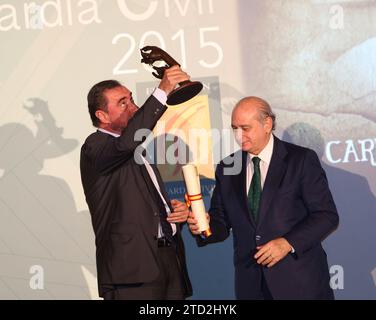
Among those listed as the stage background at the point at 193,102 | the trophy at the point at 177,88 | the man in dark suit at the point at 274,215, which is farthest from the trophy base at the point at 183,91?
the stage background at the point at 193,102

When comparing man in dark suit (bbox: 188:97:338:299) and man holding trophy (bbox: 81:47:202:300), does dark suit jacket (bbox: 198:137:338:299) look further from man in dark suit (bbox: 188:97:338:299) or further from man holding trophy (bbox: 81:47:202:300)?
man holding trophy (bbox: 81:47:202:300)

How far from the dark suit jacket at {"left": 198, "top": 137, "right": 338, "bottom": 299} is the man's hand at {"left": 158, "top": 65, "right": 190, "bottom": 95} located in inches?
25.5

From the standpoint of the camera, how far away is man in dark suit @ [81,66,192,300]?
12.2 ft

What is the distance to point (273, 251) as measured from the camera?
3.51 metres

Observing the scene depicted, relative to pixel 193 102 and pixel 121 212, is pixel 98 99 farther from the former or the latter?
pixel 193 102

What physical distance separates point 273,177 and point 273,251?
0.44 meters

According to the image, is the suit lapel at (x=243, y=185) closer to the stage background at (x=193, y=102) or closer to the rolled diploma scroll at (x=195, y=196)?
the rolled diploma scroll at (x=195, y=196)

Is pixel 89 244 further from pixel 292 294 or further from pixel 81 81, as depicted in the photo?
pixel 292 294

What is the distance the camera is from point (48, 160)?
15.5 ft

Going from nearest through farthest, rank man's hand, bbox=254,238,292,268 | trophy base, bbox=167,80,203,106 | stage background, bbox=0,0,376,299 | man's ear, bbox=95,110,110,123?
man's hand, bbox=254,238,292,268, trophy base, bbox=167,80,203,106, man's ear, bbox=95,110,110,123, stage background, bbox=0,0,376,299

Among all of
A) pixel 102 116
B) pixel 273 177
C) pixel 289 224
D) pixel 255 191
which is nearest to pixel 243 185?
pixel 255 191

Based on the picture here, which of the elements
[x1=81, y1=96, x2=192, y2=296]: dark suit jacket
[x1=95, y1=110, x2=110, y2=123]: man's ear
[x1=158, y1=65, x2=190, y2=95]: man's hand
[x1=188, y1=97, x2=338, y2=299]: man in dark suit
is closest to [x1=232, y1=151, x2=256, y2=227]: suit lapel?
[x1=188, y1=97, x2=338, y2=299]: man in dark suit

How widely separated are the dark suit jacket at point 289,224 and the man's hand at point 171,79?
0.65 metres

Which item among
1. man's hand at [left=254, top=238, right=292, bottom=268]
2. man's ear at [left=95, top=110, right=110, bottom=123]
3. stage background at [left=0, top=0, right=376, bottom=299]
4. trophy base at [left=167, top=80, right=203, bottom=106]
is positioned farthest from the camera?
stage background at [left=0, top=0, right=376, bottom=299]
